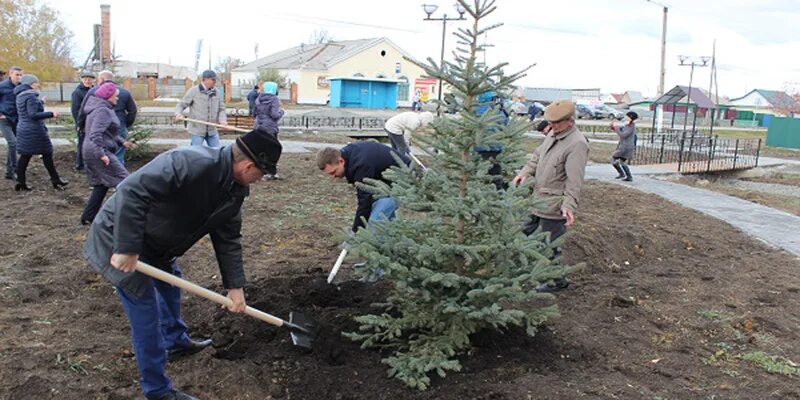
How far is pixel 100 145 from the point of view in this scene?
7.29m

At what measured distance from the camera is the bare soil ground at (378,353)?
3766 mm

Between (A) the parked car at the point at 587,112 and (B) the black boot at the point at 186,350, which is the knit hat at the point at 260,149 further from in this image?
(A) the parked car at the point at 587,112

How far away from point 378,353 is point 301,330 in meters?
0.50

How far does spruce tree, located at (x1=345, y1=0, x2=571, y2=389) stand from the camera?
378 cm

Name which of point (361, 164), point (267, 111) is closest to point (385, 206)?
point (361, 164)

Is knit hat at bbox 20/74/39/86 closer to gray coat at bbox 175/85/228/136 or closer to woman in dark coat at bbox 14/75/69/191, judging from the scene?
woman in dark coat at bbox 14/75/69/191

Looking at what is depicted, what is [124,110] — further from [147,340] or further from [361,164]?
[147,340]

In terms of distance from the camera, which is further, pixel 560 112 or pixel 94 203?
pixel 94 203

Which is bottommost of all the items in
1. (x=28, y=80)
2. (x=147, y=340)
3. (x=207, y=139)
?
(x=147, y=340)

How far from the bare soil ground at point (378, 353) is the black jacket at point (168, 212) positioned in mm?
694

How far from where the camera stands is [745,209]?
422 inches

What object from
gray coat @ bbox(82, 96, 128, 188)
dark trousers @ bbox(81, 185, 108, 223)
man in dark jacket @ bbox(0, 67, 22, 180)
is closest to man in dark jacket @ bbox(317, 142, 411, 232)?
gray coat @ bbox(82, 96, 128, 188)

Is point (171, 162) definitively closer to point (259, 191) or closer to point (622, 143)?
point (259, 191)

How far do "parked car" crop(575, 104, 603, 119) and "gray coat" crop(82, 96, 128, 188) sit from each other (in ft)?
174
